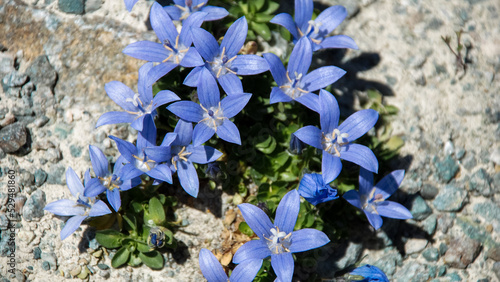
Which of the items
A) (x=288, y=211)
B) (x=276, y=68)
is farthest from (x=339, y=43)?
(x=288, y=211)

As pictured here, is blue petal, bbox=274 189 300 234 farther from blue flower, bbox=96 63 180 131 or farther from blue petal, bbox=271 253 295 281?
blue flower, bbox=96 63 180 131

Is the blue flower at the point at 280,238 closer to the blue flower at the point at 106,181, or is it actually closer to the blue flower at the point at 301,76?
the blue flower at the point at 301,76

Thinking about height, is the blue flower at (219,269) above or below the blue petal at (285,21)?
below

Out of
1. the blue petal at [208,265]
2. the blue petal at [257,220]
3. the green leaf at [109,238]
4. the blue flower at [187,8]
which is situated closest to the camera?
the blue petal at [257,220]

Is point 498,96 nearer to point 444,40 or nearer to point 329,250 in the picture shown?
point 444,40

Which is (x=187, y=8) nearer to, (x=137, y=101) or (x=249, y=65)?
(x=249, y=65)

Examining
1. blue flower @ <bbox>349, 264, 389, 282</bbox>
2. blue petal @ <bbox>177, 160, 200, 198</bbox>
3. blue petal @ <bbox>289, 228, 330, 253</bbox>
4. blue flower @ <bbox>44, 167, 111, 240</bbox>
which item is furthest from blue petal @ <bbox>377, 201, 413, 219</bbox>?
blue flower @ <bbox>44, 167, 111, 240</bbox>

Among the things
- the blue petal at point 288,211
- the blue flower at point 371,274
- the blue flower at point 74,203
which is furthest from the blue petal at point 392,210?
the blue flower at point 74,203
